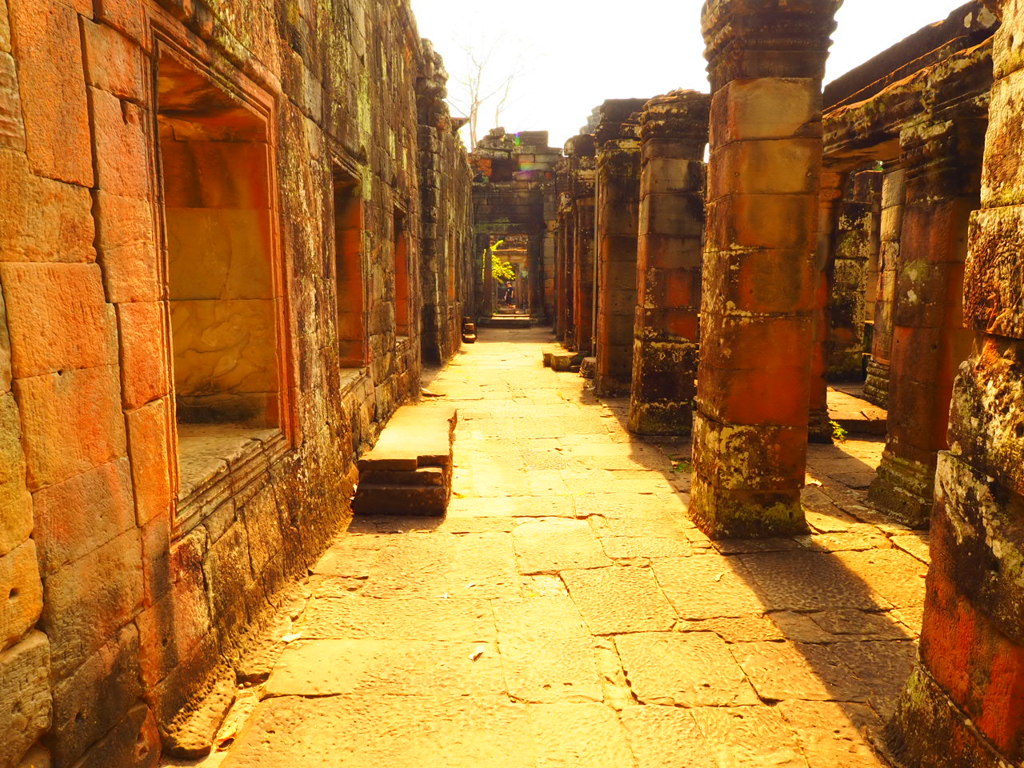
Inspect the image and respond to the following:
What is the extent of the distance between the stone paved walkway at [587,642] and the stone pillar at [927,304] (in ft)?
1.26

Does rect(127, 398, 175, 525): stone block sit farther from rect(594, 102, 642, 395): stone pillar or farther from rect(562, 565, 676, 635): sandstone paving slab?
rect(594, 102, 642, 395): stone pillar

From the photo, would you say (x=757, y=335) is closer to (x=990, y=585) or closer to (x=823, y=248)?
(x=990, y=585)

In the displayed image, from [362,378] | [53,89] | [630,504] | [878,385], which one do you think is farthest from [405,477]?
[878,385]

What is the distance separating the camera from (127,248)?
2.31 m

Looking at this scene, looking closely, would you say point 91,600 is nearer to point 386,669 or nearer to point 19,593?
point 19,593

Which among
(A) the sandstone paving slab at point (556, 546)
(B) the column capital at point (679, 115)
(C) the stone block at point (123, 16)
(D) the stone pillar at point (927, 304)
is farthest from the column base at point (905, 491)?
→ (C) the stone block at point (123, 16)

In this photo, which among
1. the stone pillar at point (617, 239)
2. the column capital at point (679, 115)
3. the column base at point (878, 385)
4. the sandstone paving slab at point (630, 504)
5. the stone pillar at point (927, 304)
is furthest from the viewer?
the stone pillar at point (617, 239)

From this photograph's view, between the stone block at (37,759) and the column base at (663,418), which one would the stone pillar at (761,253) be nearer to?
the column base at (663,418)

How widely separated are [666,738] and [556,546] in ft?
6.47

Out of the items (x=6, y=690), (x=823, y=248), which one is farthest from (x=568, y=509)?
(x=823, y=248)

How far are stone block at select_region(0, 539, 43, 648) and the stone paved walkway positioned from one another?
1.05 m

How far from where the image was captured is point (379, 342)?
718 centimetres

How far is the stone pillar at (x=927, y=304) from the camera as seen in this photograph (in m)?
4.82

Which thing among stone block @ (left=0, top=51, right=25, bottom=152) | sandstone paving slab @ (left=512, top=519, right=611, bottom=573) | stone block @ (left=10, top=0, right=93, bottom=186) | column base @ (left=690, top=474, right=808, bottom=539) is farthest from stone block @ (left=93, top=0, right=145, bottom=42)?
column base @ (left=690, top=474, right=808, bottom=539)
